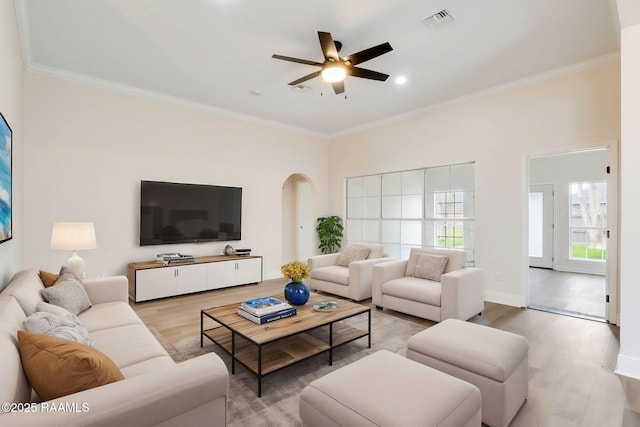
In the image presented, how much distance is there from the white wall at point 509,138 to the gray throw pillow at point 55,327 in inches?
184

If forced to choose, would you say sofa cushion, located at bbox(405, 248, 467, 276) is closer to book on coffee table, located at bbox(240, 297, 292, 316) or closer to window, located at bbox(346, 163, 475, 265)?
window, located at bbox(346, 163, 475, 265)

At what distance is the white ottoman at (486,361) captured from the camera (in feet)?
5.92

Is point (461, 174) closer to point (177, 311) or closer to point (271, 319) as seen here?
point (271, 319)

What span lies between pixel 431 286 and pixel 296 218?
467 cm

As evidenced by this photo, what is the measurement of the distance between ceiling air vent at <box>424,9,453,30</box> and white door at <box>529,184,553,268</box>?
6023 millimetres

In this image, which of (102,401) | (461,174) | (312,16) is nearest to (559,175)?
(461,174)

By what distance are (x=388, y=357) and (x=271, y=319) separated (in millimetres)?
1139

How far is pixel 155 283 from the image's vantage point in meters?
4.37

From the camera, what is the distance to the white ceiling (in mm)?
2760

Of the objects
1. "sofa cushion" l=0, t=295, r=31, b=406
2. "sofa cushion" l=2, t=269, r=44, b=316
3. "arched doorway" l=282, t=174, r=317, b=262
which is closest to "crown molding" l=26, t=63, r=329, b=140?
"arched doorway" l=282, t=174, r=317, b=262

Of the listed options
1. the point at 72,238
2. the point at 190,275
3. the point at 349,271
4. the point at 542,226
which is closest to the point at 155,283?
the point at 190,275

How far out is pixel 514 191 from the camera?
14.1ft

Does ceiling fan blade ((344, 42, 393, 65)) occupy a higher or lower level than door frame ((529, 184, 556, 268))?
higher

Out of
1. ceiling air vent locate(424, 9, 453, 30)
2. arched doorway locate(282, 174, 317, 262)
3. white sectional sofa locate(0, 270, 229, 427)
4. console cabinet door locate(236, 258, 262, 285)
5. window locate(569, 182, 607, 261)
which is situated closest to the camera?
white sectional sofa locate(0, 270, 229, 427)
